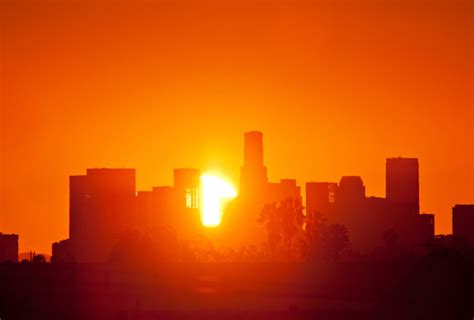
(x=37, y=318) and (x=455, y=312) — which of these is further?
(x=37, y=318)

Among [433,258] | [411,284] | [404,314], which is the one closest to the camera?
[404,314]

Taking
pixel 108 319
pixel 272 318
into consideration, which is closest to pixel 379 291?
pixel 272 318

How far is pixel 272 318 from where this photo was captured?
164875 mm

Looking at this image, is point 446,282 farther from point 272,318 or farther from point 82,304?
point 82,304

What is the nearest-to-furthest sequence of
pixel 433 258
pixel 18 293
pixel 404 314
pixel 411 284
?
pixel 404 314 < pixel 411 284 < pixel 433 258 < pixel 18 293

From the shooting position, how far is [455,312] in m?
151

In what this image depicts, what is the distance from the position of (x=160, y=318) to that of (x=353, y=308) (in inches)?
1350

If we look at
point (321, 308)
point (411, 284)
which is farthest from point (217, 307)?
point (411, 284)

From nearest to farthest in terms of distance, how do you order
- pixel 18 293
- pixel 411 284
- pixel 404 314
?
pixel 404 314 → pixel 411 284 → pixel 18 293

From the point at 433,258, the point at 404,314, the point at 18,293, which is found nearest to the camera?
the point at 404,314

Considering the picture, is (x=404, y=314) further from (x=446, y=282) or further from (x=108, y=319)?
(x=108, y=319)

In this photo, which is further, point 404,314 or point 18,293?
point 18,293

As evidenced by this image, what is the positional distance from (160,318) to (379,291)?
4643 cm

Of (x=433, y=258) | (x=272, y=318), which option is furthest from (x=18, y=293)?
(x=433, y=258)
